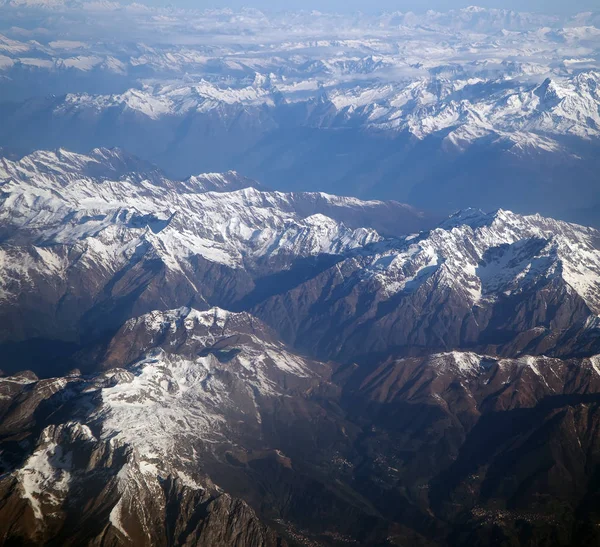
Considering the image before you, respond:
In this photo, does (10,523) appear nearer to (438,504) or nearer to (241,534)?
(241,534)

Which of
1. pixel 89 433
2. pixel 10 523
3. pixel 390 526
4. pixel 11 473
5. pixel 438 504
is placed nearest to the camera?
pixel 10 523

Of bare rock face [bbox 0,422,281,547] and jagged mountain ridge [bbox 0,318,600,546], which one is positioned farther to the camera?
jagged mountain ridge [bbox 0,318,600,546]

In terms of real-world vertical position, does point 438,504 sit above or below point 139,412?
below

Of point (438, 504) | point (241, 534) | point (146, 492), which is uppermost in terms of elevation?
point (146, 492)

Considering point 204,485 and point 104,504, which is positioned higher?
point 104,504

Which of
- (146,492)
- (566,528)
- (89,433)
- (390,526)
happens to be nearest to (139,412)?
(89,433)

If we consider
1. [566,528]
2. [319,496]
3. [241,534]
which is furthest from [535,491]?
[241,534]

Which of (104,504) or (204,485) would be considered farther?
(204,485)

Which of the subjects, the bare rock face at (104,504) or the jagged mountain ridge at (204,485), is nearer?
the bare rock face at (104,504)

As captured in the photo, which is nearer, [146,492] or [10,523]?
[10,523]

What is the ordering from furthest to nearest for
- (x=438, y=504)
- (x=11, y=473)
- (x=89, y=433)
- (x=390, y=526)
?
(x=438, y=504) < (x=390, y=526) < (x=89, y=433) < (x=11, y=473)
